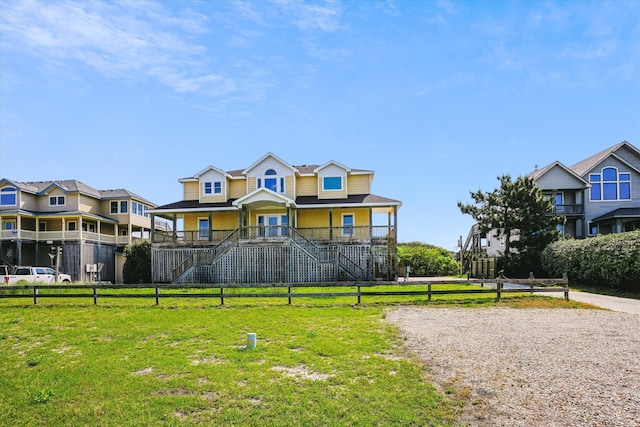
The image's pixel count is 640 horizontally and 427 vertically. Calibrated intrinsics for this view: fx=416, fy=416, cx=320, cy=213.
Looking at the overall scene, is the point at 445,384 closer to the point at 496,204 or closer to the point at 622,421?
the point at 622,421

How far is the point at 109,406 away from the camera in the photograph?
5852 millimetres

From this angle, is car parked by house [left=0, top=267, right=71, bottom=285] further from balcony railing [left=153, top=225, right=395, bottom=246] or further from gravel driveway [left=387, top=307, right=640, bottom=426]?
gravel driveway [left=387, top=307, right=640, bottom=426]

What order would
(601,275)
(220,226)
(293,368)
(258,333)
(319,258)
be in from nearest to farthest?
(293,368) → (258,333) → (601,275) → (319,258) → (220,226)

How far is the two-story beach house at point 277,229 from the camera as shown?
24.8m

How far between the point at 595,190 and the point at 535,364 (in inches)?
1289

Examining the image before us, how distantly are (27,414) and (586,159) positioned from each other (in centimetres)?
4431

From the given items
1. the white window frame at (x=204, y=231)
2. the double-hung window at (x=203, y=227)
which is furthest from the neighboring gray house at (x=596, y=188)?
the double-hung window at (x=203, y=227)

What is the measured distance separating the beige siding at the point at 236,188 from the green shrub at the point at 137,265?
26.5 ft

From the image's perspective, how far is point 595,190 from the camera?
111 feet

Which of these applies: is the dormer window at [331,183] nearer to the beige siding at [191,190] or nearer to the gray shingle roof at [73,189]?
the beige siding at [191,190]

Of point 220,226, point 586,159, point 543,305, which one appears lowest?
point 543,305

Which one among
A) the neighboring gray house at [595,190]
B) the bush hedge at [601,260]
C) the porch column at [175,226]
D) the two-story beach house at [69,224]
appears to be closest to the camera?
the bush hedge at [601,260]

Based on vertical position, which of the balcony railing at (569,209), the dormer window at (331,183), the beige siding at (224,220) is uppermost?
the dormer window at (331,183)

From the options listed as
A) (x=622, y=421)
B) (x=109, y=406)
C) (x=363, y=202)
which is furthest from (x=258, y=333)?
(x=363, y=202)
